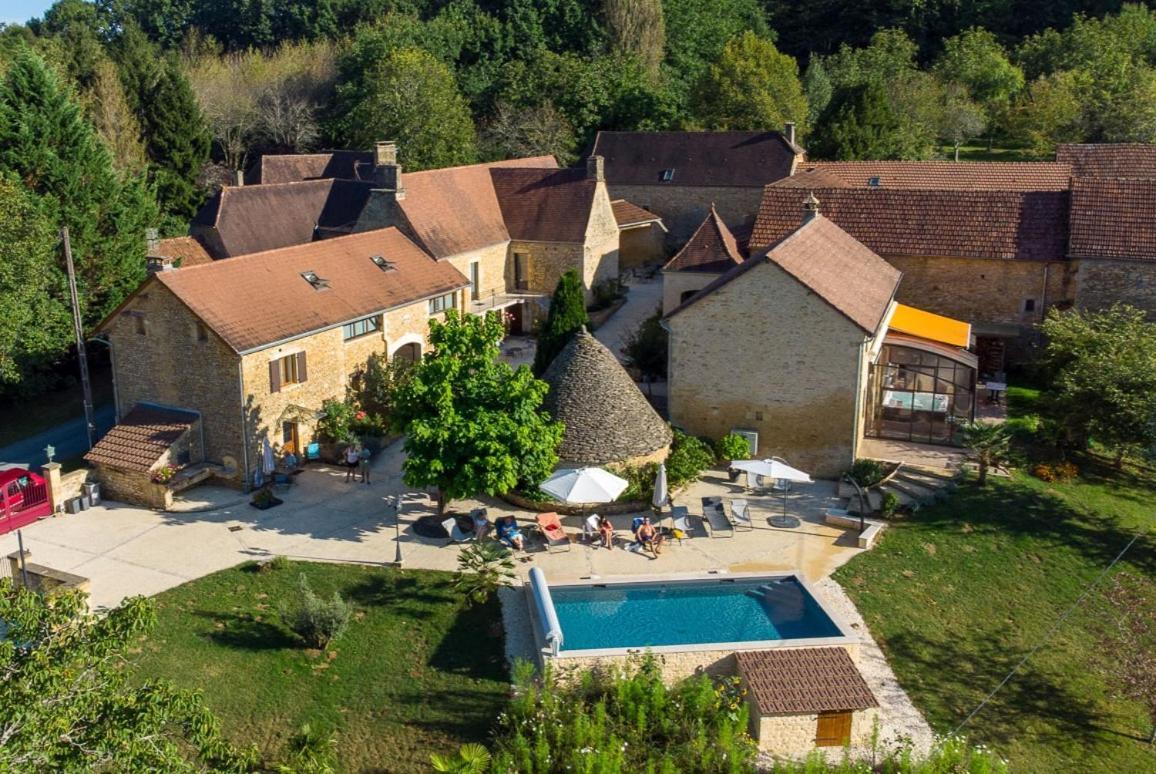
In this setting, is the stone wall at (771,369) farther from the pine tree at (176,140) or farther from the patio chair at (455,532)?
the pine tree at (176,140)

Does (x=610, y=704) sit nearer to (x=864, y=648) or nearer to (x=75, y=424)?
(x=864, y=648)

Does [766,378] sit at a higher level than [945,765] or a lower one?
higher

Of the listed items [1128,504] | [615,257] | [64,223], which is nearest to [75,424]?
[64,223]

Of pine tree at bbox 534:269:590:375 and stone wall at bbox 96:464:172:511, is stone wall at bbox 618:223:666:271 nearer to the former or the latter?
pine tree at bbox 534:269:590:375

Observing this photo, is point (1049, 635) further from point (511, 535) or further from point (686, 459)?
point (511, 535)

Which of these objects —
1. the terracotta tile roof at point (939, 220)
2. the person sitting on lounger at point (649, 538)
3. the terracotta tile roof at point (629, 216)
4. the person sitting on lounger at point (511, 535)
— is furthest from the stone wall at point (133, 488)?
the terracotta tile roof at point (629, 216)

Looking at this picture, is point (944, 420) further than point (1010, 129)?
No
